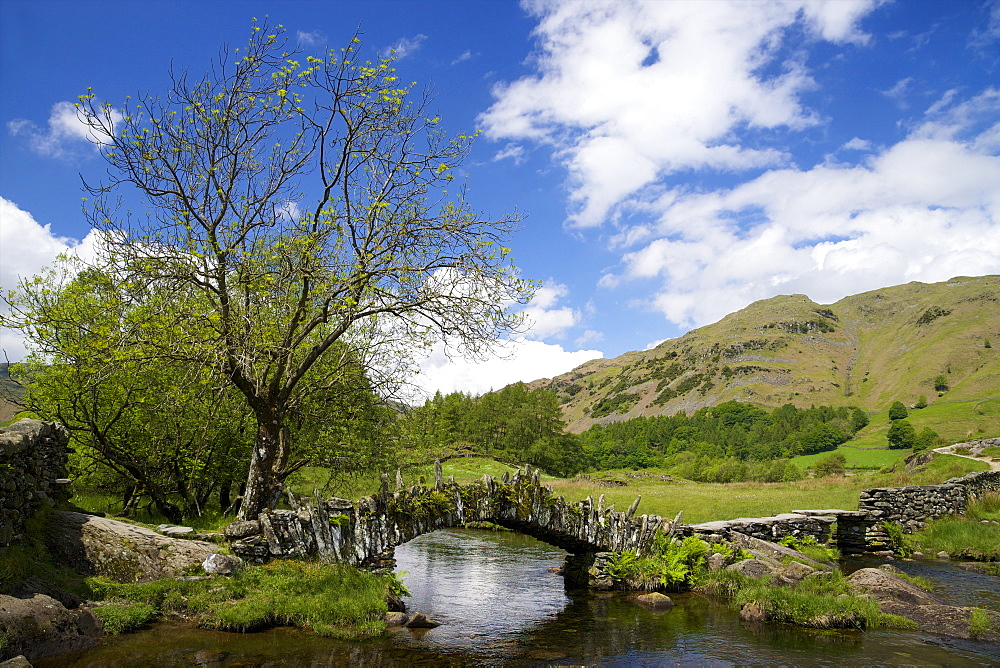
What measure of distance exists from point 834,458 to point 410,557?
57.0 meters

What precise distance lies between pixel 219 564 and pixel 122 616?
7.47ft

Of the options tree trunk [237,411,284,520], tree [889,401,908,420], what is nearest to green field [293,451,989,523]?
tree trunk [237,411,284,520]

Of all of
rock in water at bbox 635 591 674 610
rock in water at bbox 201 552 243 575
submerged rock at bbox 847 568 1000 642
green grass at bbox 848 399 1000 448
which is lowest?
rock in water at bbox 635 591 674 610

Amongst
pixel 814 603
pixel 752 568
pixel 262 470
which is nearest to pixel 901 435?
pixel 752 568

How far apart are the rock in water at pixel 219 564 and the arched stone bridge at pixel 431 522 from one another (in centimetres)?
68

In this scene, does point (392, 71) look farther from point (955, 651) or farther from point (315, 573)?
point (955, 651)

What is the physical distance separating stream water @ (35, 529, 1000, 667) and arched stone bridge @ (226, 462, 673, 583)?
180 centimetres

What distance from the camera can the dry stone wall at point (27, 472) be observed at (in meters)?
11.1

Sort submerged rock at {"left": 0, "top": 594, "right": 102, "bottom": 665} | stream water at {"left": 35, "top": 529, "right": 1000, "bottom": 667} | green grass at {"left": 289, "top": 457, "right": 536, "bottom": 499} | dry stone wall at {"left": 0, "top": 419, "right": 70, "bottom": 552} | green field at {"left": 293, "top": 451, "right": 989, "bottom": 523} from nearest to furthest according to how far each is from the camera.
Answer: submerged rock at {"left": 0, "top": 594, "right": 102, "bottom": 665} < stream water at {"left": 35, "top": 529, "right": 1000, "bottom": 667} < dry stone wall at {"left": 0, "top": 419, "right": 70, "bottom": 552} < green grass at {"left": 289, "top": 457, "right": 536, "bottom": 499} < green field at {"left": 293, "top": 451, "right": 989, "bottom": 523}

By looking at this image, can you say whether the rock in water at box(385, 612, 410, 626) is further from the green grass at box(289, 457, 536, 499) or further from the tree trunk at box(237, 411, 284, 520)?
the tree trunk at box(237, 411, 284, 520)

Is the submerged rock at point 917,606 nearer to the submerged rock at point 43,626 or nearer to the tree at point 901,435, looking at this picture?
the submerged rock at point 43,626

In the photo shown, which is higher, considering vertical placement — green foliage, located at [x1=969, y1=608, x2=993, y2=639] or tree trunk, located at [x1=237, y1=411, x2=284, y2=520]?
tree trunk, located at [x1=237, y1=411, x2=284, y2=520]

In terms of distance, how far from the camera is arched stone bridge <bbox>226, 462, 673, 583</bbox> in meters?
14.4

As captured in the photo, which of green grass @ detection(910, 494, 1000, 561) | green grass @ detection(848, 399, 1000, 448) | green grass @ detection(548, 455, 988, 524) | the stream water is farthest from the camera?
green grass @ detection(848, 399, 1000, 448)
